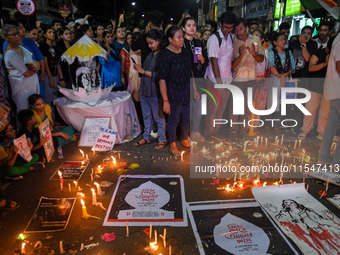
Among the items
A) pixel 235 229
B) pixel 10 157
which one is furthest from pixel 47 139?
pixel 235 229

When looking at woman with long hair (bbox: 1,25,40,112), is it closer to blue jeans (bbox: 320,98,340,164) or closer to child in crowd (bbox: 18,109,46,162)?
child in crowd (bbox: 18,109,46,162)

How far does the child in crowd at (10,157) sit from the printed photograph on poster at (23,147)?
0.16 ft

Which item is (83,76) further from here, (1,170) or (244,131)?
(244,131)

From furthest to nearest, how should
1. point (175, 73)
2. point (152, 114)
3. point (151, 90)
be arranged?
point (152, 114)
point (151, 90)
point (175, 73)

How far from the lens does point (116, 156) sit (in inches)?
163

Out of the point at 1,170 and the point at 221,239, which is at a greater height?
the point at 1,170

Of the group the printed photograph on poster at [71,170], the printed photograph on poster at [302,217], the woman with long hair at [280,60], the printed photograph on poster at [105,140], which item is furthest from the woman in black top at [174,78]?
the woman with long hair at [280,60]

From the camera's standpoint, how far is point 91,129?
4.51 m

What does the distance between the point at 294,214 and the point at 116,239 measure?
183 centimetres

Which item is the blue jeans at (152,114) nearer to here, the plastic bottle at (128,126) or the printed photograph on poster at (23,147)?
the plastic bottle at (128,126)

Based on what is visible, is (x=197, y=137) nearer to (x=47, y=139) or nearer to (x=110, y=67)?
(x=110, y=67)

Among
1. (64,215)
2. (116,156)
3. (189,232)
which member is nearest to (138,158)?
(116,156)

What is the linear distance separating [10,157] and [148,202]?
6.33ft

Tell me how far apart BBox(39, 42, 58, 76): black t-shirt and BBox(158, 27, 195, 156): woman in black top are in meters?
3.08
